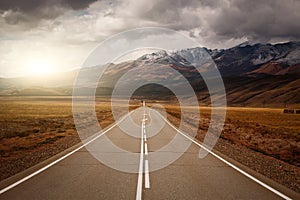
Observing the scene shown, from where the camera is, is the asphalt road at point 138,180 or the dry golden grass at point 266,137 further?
the dry golden grass at point 266,137

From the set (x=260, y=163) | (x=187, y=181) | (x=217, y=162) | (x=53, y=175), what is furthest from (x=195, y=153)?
(x=53, y=175)

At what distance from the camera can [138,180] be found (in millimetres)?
8305

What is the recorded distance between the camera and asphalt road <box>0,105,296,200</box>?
695 centimetres

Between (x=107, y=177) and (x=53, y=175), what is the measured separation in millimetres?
1726

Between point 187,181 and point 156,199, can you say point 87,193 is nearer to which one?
point 156,199

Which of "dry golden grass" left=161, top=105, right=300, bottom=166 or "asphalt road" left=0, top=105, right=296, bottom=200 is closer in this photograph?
"asphalt road" left=0, top=105, right=296, bottom=200

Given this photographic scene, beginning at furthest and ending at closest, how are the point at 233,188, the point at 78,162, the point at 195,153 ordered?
the point at 195,153 < the point at 78,162 < the point at 233,188

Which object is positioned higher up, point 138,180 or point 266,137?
point 138,180

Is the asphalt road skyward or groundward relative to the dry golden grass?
skyward

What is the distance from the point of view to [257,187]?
25.8 feet

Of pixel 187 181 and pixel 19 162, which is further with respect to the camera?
pixel 19 162

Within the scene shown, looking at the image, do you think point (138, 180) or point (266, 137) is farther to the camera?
point (266, 137)

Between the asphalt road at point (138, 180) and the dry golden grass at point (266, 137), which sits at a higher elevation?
the asphalt road at point (138, 180)

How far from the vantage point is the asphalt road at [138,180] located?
6.95 m
